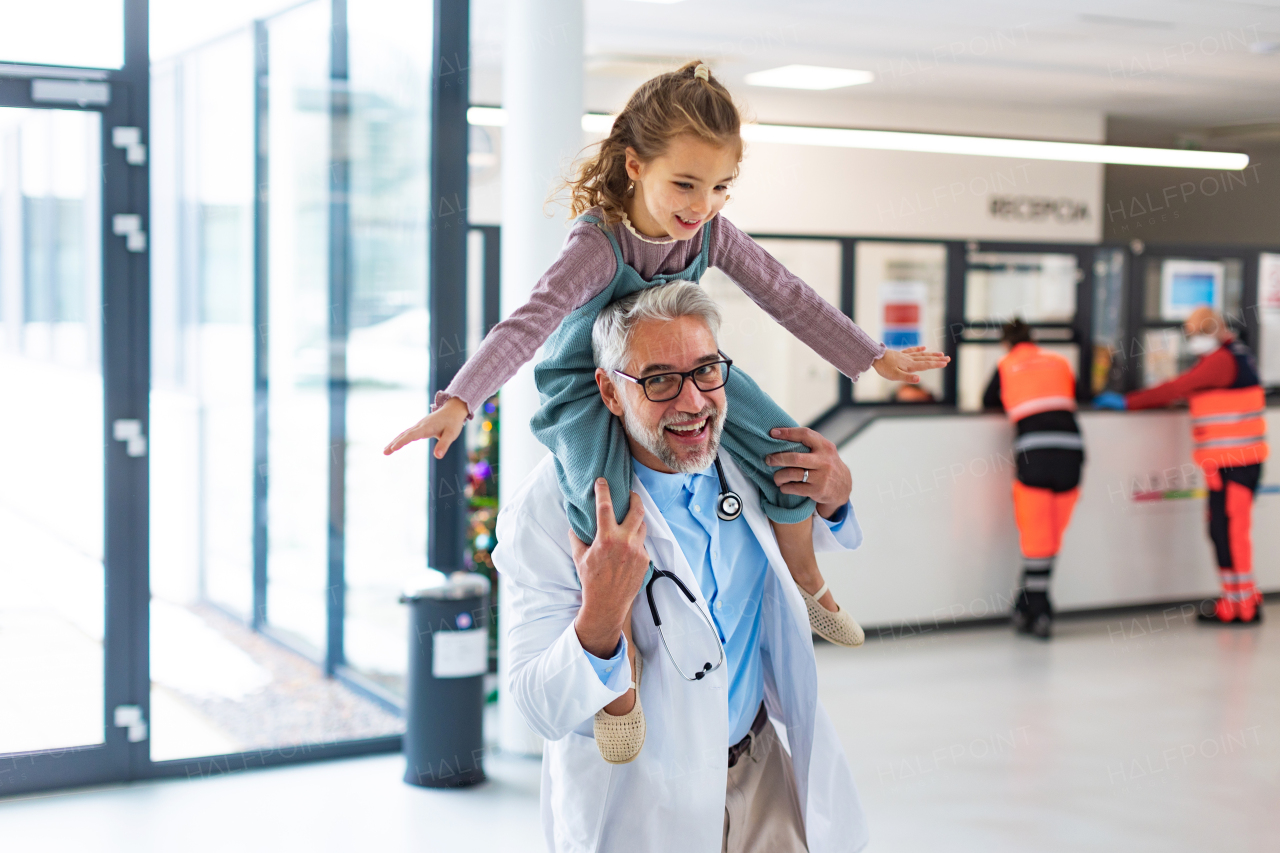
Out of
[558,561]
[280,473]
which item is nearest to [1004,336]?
[280,473]

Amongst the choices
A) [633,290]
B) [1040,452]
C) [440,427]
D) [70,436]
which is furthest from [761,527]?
[1040,452]

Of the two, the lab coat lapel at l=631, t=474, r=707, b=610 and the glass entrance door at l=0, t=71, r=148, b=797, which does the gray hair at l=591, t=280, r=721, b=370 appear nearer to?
the lab coat lapel at l=631, t=474, r=707, b=610

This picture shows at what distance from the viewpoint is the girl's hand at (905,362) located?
1874 millimetres

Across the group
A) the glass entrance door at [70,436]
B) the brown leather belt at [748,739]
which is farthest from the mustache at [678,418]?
the glass entrance door at [70,436]

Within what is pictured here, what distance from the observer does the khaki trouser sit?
1939 millimetres

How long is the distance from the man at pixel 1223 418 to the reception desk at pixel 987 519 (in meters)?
0.24

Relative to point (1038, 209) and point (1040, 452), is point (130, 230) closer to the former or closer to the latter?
point (1040, 452)

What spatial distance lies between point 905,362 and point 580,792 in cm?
84

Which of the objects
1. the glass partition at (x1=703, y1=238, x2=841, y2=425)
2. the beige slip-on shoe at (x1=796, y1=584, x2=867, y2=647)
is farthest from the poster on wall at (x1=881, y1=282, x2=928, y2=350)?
the beige slip-on shoe at (x1=796, y1=584, x2=867, y2=647)

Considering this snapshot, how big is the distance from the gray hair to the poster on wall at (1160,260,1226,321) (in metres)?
6.14

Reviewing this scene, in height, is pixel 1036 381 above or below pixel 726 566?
above

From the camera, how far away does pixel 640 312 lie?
1.73 metres

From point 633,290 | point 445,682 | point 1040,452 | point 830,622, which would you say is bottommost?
point 445,682

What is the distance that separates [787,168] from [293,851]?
6.77 meters
